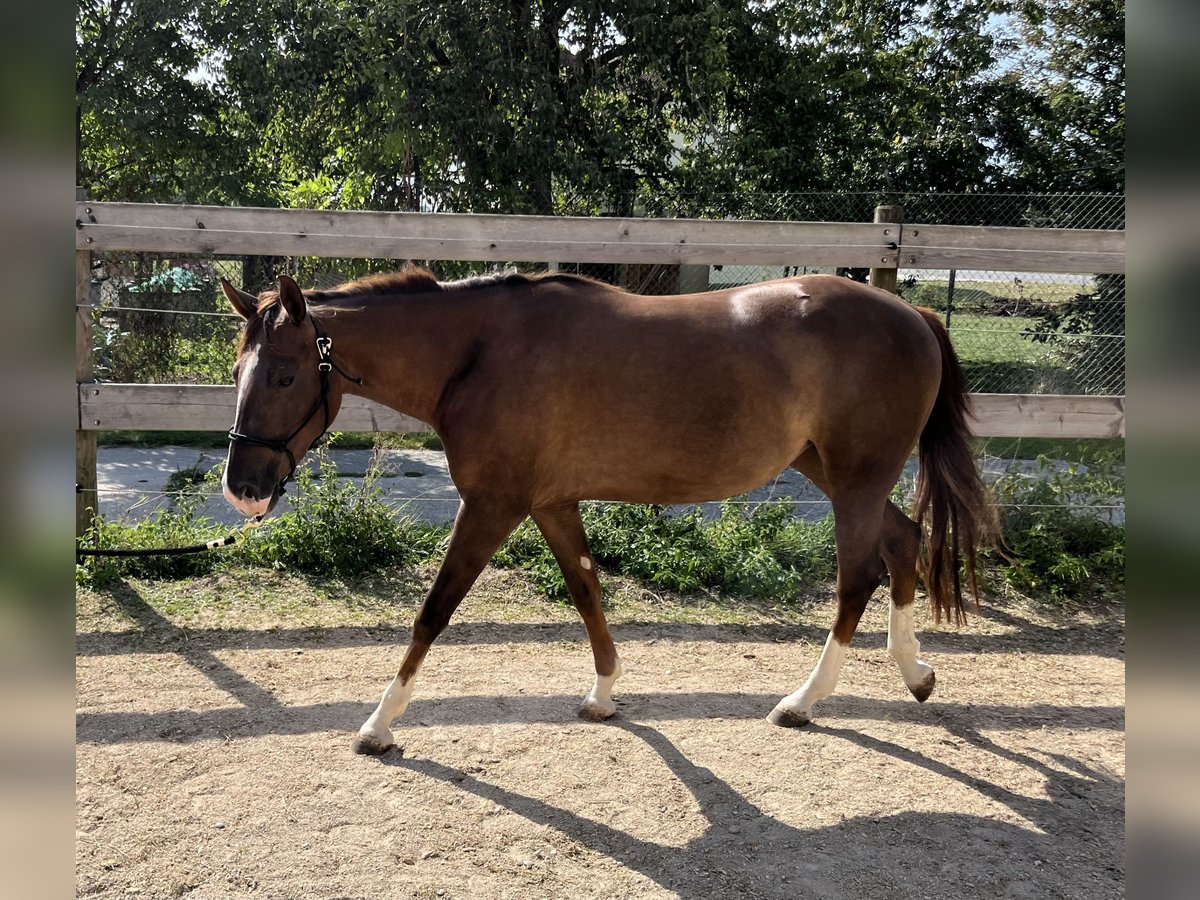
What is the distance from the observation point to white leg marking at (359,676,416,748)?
3.38m

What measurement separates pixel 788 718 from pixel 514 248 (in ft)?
9.18

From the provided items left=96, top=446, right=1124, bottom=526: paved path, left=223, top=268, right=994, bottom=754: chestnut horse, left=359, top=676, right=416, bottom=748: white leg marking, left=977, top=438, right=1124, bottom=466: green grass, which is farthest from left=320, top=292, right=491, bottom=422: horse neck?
left=977, top=438, right=1124, bottom=466: green grass

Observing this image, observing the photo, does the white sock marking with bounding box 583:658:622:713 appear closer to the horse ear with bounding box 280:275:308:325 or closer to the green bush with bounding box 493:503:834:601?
the green bush with bounding box 493:503:834:601

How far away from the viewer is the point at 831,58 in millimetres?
10445

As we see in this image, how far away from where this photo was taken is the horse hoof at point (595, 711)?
373 cm

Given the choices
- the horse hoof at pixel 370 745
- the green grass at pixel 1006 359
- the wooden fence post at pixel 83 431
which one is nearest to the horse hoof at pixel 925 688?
the horse hoof at pixel 370 745

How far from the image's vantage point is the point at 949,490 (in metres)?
3.89

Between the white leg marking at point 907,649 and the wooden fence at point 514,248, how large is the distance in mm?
1782

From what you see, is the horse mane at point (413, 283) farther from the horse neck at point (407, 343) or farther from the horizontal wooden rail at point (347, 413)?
the horizontal wooden rail at point (347, 413)

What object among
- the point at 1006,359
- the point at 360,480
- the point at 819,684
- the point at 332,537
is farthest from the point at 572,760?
the point at 1006,359
